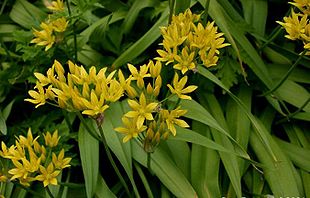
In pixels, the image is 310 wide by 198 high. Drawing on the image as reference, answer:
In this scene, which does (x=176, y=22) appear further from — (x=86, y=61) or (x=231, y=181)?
(x=86, y=61)

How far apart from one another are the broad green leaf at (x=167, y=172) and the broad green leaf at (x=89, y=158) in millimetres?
120

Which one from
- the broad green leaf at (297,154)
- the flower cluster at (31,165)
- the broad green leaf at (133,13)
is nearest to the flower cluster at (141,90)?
the flower cluster at (31,165)

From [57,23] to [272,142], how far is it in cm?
80

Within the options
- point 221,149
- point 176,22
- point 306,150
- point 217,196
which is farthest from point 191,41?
point 306,150

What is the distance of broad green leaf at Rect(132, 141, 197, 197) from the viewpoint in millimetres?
1552

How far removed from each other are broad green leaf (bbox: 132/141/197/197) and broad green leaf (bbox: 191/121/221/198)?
0.14ft

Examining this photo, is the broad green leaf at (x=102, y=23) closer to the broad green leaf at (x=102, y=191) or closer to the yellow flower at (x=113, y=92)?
the broad green leaf at (x=102, y=191)

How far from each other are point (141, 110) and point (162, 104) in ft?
1.49

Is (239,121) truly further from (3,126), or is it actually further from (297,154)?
(3,126)

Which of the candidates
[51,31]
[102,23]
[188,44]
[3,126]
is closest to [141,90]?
[188,44]

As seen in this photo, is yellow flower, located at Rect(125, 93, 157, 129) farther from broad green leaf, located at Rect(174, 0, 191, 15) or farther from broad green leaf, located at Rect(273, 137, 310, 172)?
broad green leaf, located at Rect(273, 137, 310, 172)

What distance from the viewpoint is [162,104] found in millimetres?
1706

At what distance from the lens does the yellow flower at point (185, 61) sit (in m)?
1.40

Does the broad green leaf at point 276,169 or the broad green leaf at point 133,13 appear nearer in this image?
the broad green leaf at point 276,169
